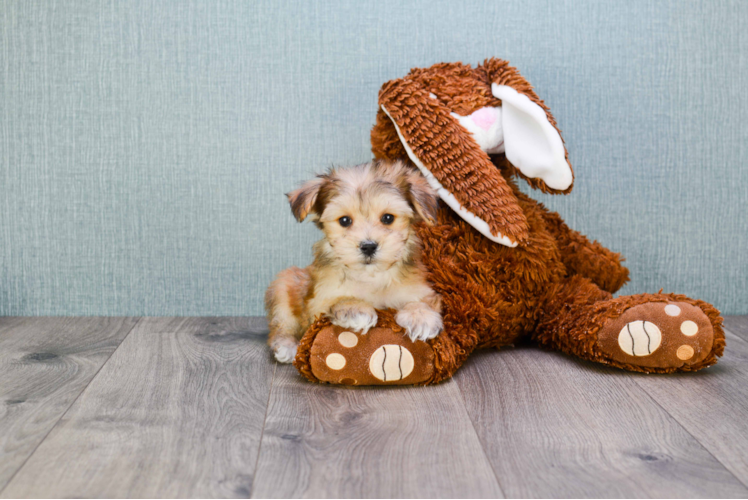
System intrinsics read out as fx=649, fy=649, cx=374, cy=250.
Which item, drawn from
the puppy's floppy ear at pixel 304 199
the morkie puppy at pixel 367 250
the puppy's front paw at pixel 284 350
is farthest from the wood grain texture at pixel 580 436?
the puppy's floppy ear at pixel 304 199

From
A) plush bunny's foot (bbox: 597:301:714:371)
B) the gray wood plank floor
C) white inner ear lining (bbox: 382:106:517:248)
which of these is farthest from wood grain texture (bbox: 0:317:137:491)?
plush bunny's foot (bbox: 597:301:714:371)

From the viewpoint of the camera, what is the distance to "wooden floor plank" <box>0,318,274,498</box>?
49.6 inches

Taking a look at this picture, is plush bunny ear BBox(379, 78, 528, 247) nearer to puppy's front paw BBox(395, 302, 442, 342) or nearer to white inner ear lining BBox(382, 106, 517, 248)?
white inner ear lining BBox(382, 106, 517, 248)

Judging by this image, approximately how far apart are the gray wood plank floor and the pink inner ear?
2.45 feet

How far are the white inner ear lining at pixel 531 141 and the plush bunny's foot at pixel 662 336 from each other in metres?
0.45

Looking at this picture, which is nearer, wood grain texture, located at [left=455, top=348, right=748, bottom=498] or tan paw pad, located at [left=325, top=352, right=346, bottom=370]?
wood grain texture, located at [left=455, top=348, right=748, bottom=498]

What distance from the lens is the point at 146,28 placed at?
2471mm

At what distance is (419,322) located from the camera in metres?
1.80

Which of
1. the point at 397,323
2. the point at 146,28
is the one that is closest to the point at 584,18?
the point at 397,323

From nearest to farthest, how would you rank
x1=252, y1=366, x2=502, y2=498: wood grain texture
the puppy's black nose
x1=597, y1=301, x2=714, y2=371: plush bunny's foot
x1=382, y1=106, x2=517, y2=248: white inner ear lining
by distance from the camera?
x1=252, y1=366, x2=502, y2=498: wood grain texture
the puppy's black nose
x1=597, y1=301, x2=714, y2=371: plush bunny's foot
x1=382, y1=106, x2=517, y2=248: white inner ear lining

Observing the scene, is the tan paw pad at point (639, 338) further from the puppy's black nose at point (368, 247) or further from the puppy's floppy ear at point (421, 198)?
the puppy's black nose at point (368, 247)

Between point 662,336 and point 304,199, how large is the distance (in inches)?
43.0

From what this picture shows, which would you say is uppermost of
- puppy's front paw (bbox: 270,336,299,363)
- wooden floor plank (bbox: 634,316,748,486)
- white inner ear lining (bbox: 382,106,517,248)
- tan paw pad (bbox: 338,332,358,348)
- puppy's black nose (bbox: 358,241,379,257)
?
white inner ear lining (bbox: 382,106,517,248)

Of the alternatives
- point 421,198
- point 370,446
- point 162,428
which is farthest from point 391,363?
point 162,428
